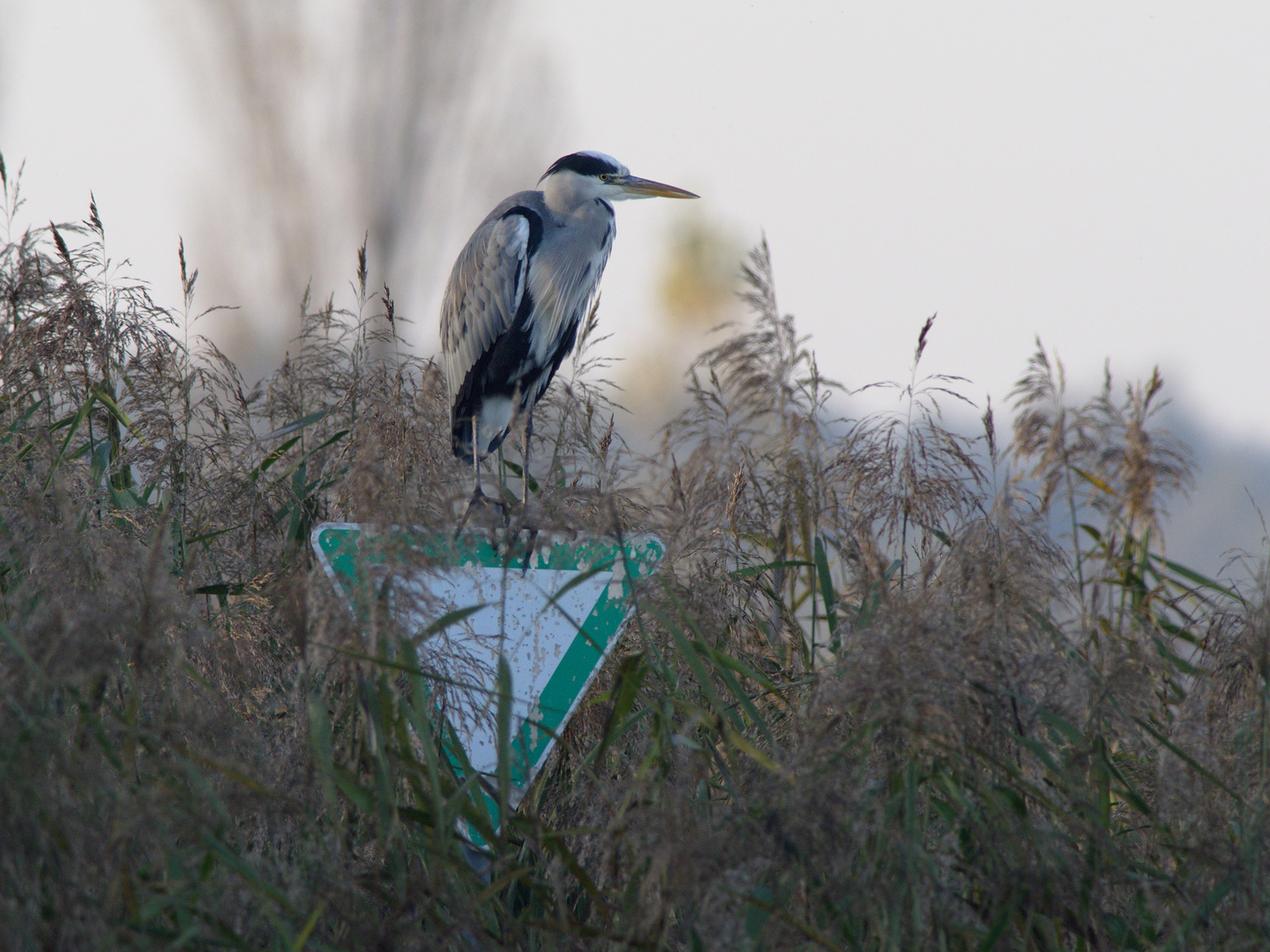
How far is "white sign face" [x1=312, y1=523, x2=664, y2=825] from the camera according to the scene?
144cm

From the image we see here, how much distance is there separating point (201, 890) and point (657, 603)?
2.43 ft

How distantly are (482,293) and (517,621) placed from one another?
2.48 metres

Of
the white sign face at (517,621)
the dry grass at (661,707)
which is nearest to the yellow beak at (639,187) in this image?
the dry grass at (661,707)

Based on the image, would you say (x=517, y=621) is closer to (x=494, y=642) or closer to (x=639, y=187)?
(x=494, y=642)

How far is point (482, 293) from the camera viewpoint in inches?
154

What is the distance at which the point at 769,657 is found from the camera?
2133mm

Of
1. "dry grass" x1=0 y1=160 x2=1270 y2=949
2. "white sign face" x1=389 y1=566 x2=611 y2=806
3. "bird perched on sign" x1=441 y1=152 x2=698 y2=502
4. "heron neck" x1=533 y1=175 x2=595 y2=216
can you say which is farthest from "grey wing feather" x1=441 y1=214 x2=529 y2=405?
"white sign face" x1=389 y1=566 x2=611 y2=806

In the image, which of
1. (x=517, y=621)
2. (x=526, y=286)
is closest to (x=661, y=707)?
(x=517, y=621)

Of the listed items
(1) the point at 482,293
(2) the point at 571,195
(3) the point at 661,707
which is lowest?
(3) the point at 661,707

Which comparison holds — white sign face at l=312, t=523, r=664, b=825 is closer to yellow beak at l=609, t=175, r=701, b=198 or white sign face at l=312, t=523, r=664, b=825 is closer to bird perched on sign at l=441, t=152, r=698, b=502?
bird perched on sign at l=441, t=152, r=698, b=502

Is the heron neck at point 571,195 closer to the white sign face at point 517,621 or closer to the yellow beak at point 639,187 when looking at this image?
the yellow beak at point 639,187

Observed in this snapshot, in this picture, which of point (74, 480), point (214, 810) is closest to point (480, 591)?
point (214, 810)

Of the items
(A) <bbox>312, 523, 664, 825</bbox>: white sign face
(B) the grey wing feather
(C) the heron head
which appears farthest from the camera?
(C) the heron head

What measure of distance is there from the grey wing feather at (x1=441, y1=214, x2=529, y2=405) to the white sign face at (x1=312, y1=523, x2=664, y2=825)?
2268mm
